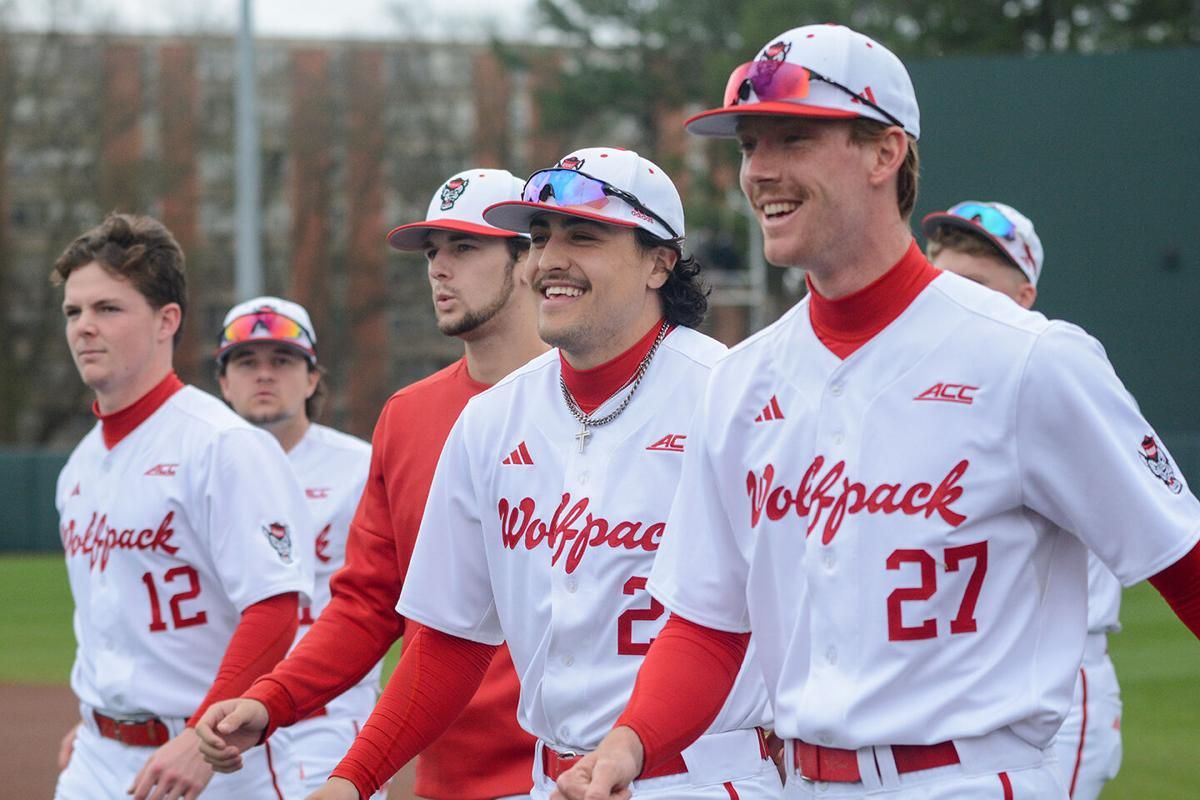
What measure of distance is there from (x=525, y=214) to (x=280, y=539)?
1.45 meters

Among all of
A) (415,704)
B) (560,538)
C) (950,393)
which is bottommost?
(415,704)

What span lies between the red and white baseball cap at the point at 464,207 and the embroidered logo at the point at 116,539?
1.08 metres

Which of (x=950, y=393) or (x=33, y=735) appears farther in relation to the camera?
(x=33, y=735)

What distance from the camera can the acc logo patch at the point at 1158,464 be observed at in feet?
9.57

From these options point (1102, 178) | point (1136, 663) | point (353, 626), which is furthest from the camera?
point (1102, 178)

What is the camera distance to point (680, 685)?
3141 mm

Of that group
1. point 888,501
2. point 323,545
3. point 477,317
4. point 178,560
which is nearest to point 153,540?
point 178,560

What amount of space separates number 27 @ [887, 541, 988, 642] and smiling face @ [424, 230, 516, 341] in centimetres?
218

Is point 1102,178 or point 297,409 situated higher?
point 1102,178

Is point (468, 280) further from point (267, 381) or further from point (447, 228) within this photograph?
point (267, 381)

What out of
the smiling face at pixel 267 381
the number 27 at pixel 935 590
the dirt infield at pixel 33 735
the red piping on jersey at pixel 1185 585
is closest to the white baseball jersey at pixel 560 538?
the number 27 at pixel 935 590

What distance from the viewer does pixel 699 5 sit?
35844 millimetres

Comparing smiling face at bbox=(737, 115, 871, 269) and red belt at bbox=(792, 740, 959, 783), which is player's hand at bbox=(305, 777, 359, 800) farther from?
smiling face at bbox=(737, 115, 871, 269)

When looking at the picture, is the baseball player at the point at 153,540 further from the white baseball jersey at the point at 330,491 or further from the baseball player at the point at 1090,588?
the baseball player at the point at 1090,588
